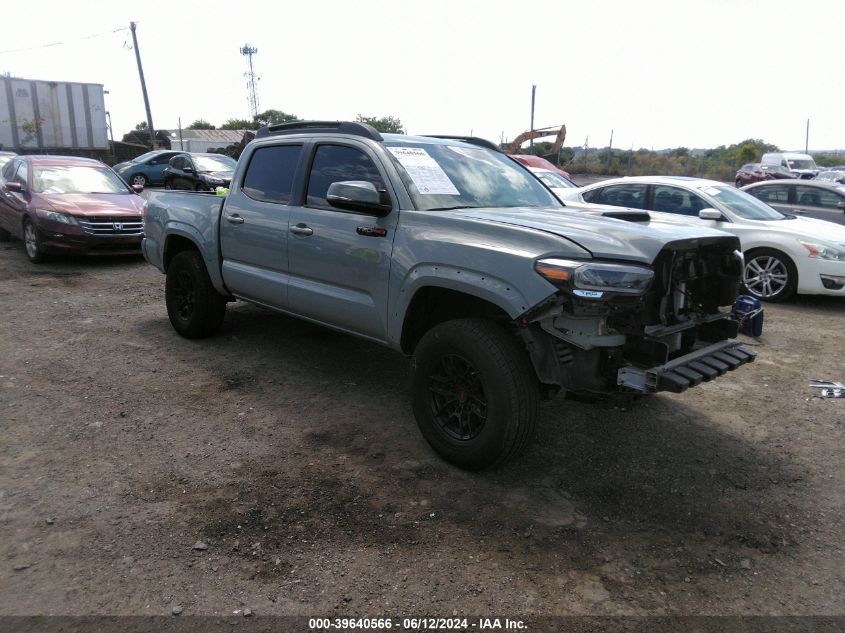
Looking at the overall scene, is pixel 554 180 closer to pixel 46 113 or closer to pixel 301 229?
pixel 301 229

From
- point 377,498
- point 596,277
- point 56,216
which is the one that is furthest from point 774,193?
point 56,216

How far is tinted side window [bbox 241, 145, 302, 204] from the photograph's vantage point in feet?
15.5

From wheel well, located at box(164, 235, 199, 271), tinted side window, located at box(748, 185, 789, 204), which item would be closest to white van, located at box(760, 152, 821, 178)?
tinted side window, located at box(748, 185, 789, 204)

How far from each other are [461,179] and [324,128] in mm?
1152

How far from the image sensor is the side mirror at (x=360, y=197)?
3711 millimetres

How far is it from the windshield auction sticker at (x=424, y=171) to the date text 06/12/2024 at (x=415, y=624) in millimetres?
2456

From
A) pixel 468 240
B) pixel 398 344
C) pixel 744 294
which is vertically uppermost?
pixel 468 240

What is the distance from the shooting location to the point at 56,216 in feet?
30.1

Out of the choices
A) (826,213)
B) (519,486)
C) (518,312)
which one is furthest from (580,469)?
(826,213)

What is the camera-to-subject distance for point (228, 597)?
2.54m

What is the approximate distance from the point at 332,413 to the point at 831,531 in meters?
2.94

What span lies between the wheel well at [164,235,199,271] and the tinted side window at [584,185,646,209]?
560cm

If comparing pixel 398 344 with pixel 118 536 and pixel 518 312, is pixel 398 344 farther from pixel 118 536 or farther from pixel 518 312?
pixel 118 536

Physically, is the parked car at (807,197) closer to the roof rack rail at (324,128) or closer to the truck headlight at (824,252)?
the truck headlight at (824,252)
